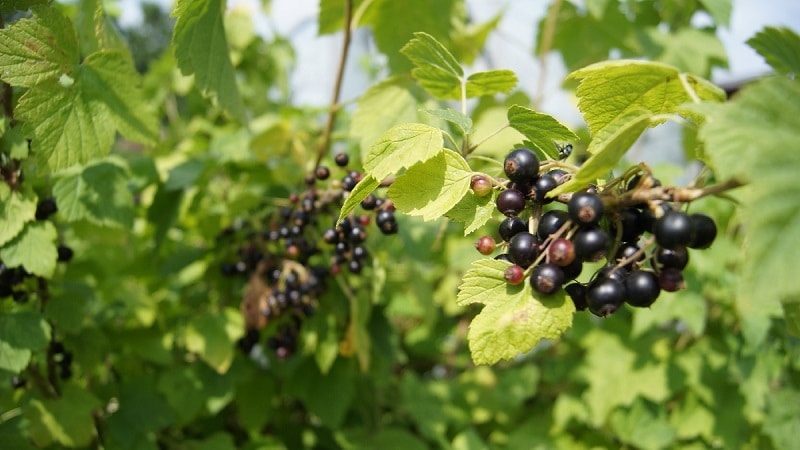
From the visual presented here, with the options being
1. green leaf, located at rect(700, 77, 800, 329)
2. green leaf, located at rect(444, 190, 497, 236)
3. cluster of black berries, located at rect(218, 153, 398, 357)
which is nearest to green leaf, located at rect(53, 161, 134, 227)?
cluster of black berries, located at rect(218, 153, 398, 357)

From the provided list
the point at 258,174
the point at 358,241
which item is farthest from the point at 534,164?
the point at 258,174

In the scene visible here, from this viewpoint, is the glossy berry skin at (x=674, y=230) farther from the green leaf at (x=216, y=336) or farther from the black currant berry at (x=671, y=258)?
the green leaf at (x=216, y=336)

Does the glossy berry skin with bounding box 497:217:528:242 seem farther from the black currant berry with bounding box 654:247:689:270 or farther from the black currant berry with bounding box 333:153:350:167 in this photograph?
the black currant berry with bounding box 333:153:350:167

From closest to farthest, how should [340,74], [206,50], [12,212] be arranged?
[12,212] → [206,50] → [340,74]

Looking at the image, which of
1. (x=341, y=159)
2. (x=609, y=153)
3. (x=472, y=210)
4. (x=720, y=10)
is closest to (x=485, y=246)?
(x=472, y=210)

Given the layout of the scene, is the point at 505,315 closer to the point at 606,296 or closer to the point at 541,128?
the point at 606,296

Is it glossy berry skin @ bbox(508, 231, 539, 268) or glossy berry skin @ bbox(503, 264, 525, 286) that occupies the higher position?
glossy berry skin @ bbox(508, 231, 539, 268)

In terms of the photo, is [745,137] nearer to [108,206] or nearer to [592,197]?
[592,197]
